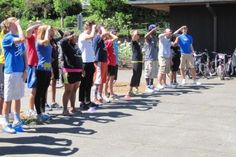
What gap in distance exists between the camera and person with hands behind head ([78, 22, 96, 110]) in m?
10.9

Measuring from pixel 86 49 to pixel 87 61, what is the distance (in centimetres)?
27

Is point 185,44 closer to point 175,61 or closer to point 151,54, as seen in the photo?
point 175,61

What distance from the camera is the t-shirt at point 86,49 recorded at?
1101cm

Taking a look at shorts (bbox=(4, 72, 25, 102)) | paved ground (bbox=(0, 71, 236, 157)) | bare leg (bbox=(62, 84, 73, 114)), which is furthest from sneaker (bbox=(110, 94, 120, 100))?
shorts (bbox=(4, 72, 25, 102))

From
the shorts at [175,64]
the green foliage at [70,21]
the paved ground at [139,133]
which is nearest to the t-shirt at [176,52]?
the shorts at [175,64]

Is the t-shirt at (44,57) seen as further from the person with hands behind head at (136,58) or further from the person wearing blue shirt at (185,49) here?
the person wearing blue shirt at (185,49)

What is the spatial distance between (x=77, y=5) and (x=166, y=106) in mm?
43343

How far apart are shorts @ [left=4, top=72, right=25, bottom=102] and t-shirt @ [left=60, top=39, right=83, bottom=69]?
1.68 meters

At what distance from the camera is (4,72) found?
891cm

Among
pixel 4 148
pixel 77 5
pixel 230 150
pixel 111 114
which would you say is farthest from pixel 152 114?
pixel 77 5

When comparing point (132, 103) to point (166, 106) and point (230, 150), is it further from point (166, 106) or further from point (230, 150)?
point (230, 150)

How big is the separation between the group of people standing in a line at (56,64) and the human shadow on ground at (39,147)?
0.62m

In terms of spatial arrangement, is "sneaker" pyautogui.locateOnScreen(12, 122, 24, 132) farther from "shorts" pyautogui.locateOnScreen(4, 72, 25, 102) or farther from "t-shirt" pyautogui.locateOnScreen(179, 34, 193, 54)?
"t-shirt" pyautogui.locateOnScreen(179, 34, 193, 54)

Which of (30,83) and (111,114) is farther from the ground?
(30,83)
